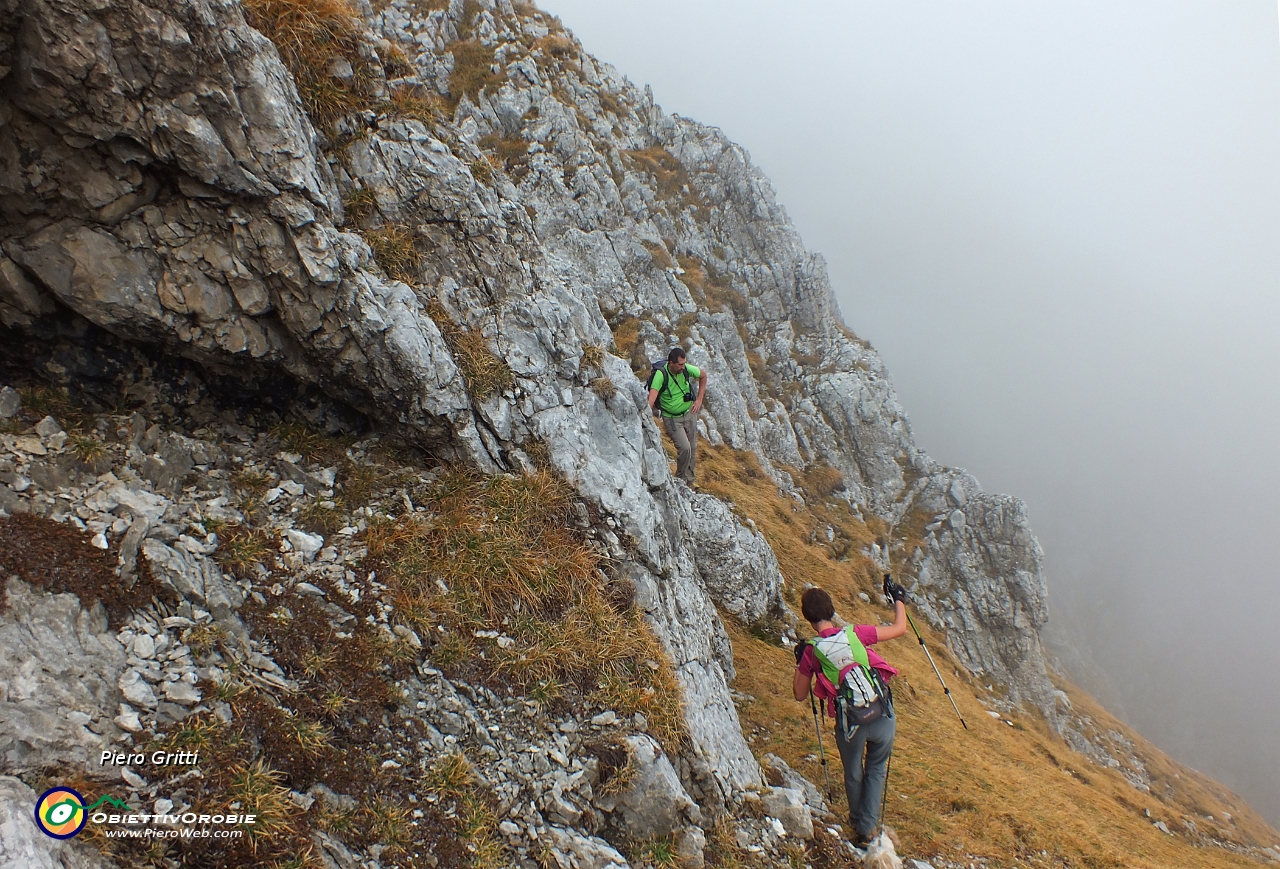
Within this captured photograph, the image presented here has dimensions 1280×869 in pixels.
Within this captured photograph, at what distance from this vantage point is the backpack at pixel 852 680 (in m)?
7.62

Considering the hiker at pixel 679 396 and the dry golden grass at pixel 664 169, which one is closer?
the hiker at pixel 679 396

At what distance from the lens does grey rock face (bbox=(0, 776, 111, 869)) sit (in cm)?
362

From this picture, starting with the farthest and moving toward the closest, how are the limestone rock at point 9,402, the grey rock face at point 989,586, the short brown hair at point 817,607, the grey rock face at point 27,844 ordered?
the grey rock face at point 989,586, the short brown hair at point 817,607, the limestone rock at point 9,402, the grey rock face at point 27,844

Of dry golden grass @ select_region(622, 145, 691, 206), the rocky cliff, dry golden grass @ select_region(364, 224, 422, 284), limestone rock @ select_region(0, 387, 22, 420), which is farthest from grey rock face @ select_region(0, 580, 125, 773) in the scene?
dry golden grass @ select_region(622, 145, 691, 206)

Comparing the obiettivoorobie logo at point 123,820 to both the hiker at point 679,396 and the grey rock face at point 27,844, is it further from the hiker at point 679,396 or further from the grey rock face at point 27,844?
the hiker at point 679,396

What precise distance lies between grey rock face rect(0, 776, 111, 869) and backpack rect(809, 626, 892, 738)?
7.71m

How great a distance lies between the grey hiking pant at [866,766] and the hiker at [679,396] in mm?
7985

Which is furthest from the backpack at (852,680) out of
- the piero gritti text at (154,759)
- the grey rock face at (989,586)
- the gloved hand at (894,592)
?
the grey rock face at (989,586)

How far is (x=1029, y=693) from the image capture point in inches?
1624

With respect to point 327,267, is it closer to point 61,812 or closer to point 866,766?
point 61,812

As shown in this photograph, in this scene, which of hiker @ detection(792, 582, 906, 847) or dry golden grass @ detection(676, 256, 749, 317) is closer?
hiker @ detection(792, 582, 906, 847)

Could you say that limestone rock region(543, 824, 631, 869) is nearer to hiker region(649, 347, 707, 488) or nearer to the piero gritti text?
the piero gritti text

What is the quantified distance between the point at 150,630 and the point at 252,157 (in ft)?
19.9

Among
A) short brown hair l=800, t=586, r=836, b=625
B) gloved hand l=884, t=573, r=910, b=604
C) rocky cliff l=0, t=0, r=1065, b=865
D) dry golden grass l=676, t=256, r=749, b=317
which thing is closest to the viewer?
rocky cliff l=0, t=0, r=1065, b=865
